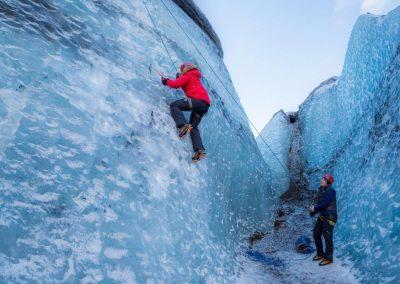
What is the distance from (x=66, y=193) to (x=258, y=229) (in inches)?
242

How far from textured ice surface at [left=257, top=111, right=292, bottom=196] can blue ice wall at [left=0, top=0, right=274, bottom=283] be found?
673 centimetres

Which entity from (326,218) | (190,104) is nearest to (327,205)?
(326,218)

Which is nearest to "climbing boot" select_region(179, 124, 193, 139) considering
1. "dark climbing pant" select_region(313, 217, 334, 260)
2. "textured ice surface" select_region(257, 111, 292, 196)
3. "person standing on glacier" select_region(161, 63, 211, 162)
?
"person standing on glacier" select_region(161, 63, 211, 162)

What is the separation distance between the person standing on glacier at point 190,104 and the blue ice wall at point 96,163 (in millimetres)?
205

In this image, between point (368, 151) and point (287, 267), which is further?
point (368, 151)

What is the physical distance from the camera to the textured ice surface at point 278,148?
44.1 ft

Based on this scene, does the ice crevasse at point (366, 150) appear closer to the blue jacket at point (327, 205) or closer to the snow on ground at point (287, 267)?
the snow on ground at point (287, 267)

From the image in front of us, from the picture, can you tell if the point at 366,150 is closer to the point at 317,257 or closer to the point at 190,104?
the point at 317,257

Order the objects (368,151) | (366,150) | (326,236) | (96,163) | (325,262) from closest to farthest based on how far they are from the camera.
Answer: (96,163) < (326,236) < (325,262) < (368,151) < (366,150)

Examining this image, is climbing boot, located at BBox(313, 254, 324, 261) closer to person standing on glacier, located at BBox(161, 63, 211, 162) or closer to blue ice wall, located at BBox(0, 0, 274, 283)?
blue ice wall, located at BBox(0, 0, 274, 283)

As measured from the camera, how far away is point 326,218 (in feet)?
21.1

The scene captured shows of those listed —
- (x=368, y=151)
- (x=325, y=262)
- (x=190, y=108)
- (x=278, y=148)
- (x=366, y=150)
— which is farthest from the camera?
(x=278, y=148)

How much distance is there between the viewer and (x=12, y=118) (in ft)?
12.0

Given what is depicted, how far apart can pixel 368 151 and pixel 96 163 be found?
6246mm
